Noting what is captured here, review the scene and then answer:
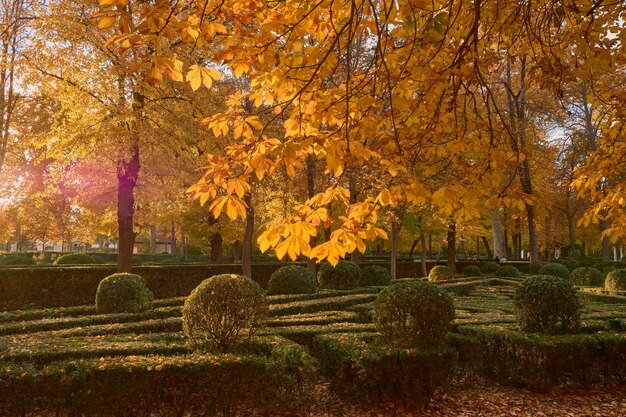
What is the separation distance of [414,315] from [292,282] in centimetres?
800

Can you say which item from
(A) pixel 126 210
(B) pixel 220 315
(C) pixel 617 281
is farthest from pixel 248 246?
(C) pixel 617 281

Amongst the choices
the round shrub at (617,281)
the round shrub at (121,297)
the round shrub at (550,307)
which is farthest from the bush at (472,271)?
the round shrub at (121,297)

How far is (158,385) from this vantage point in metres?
4.83

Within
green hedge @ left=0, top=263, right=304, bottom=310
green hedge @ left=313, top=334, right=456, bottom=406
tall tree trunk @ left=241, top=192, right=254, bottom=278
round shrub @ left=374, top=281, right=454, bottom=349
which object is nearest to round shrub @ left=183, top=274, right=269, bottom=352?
green hedge @ left=313, top=334, right=456, bottom=406

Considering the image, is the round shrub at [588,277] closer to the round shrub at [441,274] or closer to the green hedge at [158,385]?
the round shrub at [441,274]

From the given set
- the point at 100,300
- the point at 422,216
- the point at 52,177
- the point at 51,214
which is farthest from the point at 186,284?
the point at 51,214

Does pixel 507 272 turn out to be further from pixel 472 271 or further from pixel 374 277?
pixel 374 277

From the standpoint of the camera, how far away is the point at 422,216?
24.5 meters

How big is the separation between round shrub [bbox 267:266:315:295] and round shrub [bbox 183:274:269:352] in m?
7.56

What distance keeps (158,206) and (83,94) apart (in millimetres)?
5496

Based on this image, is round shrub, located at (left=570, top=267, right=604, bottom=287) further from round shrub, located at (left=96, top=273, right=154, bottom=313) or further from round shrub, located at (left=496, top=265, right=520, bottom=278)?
round shrub, located at (left=96, top=273, right=154, bottom=313)

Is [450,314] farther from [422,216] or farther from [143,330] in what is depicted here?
[422,216]

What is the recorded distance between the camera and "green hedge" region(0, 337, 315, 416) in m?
4.51

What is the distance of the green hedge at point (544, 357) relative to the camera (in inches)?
255
